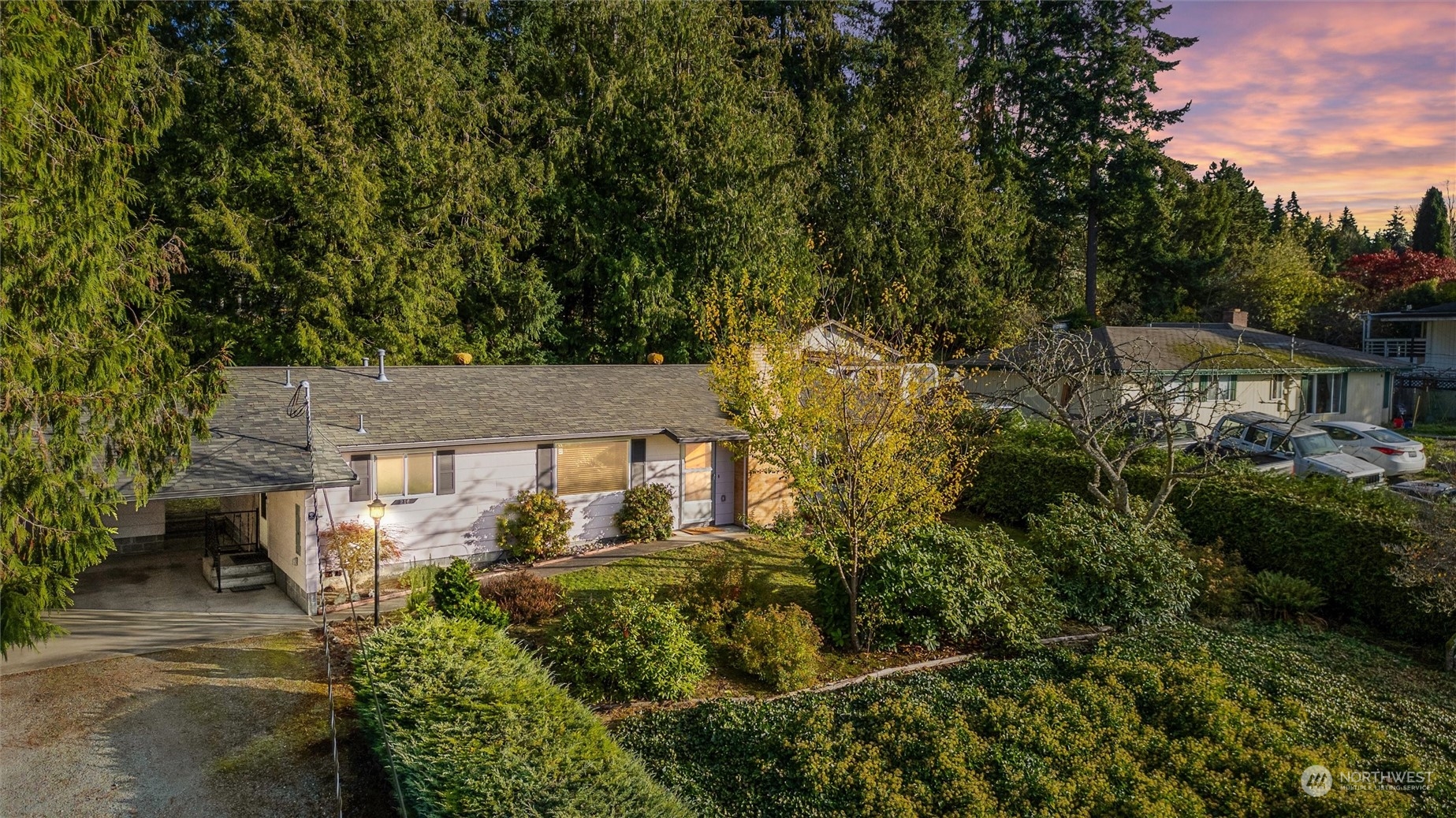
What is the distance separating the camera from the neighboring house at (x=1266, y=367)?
87.2ft

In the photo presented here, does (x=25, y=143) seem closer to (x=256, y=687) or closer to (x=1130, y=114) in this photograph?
(x=256, y=687)

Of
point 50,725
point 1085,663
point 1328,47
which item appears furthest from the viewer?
point 1328,47

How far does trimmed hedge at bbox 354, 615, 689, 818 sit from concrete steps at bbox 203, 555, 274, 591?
6621 mm

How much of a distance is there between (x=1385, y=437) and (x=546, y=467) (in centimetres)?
2185

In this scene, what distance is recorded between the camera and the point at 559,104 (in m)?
27.8

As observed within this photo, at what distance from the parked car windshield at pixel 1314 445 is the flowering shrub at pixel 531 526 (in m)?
18.9

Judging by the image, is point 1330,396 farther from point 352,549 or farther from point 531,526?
point 352,549

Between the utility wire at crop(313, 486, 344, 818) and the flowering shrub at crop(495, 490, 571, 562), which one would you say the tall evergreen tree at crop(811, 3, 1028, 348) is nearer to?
the flowering shrub at crop(495, 490, 571, 562)

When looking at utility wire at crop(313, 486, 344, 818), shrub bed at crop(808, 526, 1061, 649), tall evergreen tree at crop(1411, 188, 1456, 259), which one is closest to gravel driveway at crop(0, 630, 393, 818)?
utility wire at crop(313, 486, 344, 818)

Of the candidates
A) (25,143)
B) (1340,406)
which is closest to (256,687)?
(25,143)

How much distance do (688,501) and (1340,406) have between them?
2749cm

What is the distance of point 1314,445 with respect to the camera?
787 inches

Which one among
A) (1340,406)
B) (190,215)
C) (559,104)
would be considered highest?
(559,104)

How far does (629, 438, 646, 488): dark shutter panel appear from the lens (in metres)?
17.5
